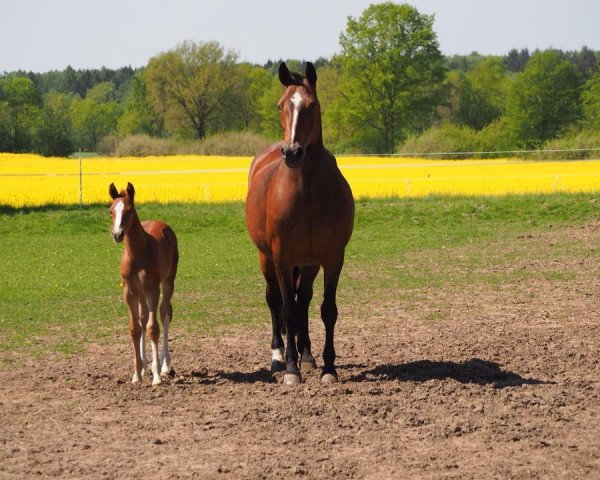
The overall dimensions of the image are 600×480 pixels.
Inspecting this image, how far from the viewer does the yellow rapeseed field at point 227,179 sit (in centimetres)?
3272

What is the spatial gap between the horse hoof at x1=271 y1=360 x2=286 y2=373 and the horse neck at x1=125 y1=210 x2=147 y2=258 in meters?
1.71

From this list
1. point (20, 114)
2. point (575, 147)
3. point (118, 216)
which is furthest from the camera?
point (20, 114)

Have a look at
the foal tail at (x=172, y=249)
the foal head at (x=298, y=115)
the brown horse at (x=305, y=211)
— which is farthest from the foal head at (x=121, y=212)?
the foal head at (x=298, y=115)

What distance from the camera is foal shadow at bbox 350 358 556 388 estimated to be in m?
8.58

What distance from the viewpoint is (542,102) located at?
77.5 meters

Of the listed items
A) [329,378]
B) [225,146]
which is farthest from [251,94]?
[329,378]

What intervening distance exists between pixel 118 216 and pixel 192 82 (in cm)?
6776

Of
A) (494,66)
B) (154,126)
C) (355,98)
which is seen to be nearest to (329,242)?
(355,98)

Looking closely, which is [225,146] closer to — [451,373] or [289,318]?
[289,318]

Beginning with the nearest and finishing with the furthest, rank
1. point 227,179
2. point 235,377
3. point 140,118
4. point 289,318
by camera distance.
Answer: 1. point 289,318
2. point 235,377
3. point 227,179
4. point 140,118

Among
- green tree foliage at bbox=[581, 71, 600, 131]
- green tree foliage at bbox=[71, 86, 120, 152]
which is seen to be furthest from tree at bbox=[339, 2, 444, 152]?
green tree foliage at bbox=[71, 86, 120, 152]

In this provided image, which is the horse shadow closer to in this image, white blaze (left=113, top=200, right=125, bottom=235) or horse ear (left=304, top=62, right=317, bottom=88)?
white blaze (left=113, top=200, right=125, bottom=235)

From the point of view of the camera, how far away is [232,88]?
77.6 metres

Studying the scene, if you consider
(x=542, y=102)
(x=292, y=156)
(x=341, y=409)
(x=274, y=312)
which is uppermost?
(x=542, y=102)
